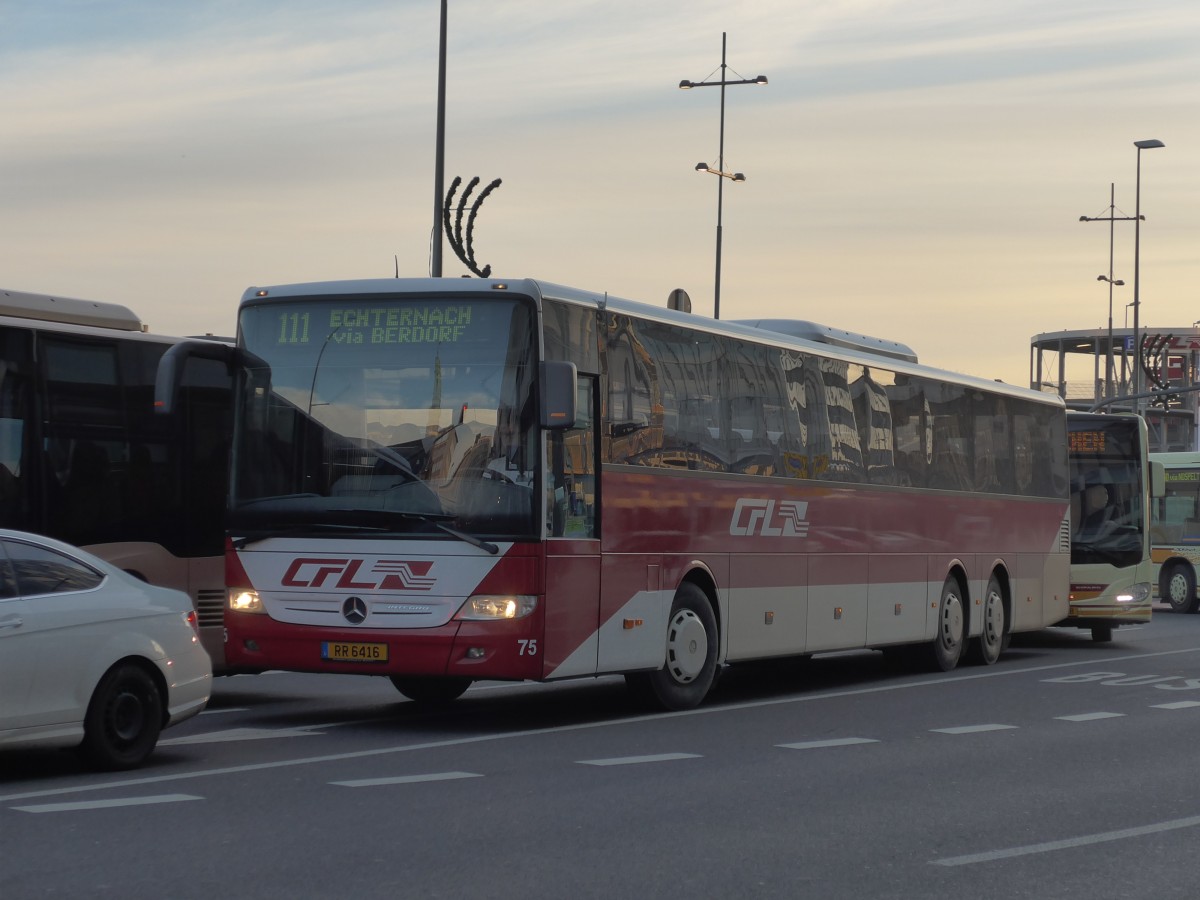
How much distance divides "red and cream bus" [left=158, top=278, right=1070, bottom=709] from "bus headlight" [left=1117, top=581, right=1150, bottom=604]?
11.5m

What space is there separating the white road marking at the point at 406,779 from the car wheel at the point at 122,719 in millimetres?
1322

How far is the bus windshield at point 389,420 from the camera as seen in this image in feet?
43.4

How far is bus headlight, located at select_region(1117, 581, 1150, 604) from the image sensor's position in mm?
27062

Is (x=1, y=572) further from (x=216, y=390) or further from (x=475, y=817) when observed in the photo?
(x=216, y=390)

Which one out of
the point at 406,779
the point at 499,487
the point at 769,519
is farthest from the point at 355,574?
the point at 769,519

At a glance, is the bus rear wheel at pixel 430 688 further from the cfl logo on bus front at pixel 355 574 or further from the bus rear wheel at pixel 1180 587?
the bus rear wheel at pixel 1180 587

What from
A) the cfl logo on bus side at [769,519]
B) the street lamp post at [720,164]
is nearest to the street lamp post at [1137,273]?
the street lamp post at [720,164]

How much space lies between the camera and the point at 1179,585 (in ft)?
130

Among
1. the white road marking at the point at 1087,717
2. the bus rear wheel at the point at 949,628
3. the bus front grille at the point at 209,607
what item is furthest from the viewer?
the bus rear wheel at the point at 949,628

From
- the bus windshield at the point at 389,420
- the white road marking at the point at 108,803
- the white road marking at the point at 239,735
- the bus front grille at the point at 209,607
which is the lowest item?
the white road marking at the point at 239,735

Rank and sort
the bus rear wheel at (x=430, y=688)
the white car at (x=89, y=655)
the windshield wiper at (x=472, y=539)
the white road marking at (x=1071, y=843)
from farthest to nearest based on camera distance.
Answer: the bus rear wheel at (x=430, y=688), the windshield wiper at (x=472, y=539), the white car at (x=89, y=655), the white road marking at (x=1071, y=843)

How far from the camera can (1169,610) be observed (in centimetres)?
4066

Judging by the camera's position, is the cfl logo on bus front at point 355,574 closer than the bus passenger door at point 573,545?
Yes

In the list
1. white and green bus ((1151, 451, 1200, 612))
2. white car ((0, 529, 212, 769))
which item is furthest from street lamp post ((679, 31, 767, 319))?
white car ((0, 529, 212, 769))
